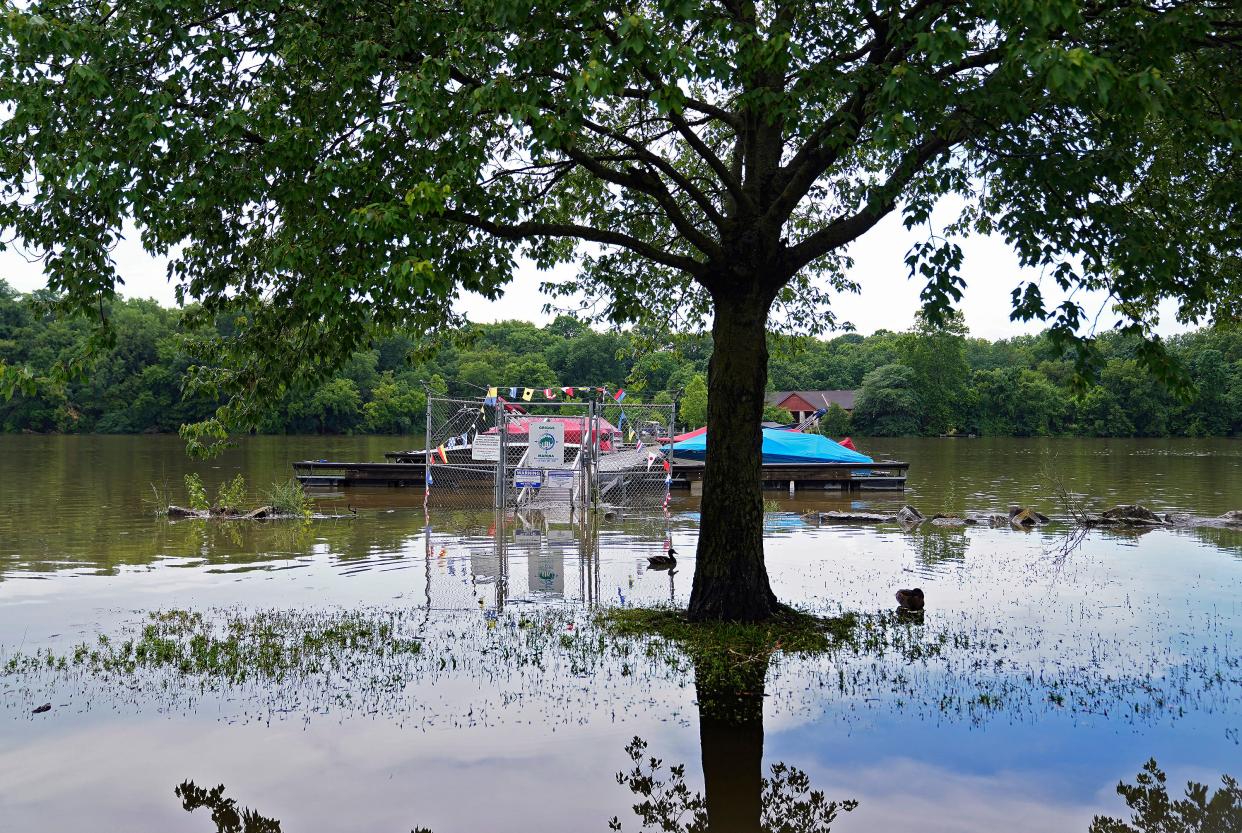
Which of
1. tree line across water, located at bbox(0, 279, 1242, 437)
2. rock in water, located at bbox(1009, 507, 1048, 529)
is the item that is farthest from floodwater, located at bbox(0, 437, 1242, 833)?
tree line across water, located at bbox(0, 279, 1242, 437)

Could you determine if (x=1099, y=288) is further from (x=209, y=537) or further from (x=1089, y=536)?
(x=209, y=537)

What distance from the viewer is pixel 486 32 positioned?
7945 mm

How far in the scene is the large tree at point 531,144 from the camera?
7332mm

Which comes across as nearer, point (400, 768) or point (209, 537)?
point (400, 768)

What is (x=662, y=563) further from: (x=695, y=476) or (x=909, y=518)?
(x=695, y=476)

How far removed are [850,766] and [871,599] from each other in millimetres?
5599

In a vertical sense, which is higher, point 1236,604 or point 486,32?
point 486,32

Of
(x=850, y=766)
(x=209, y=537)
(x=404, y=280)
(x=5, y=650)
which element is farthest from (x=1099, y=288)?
(x=209, y=537)

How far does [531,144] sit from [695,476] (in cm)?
2173

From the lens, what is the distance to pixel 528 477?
928 inches

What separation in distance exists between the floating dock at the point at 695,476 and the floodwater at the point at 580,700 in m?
13.4

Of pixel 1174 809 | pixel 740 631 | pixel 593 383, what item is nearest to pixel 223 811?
pixel 740 631

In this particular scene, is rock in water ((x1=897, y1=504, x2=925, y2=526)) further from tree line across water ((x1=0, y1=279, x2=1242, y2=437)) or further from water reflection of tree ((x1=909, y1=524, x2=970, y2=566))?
tree line across water ((x1=0, y1=279, x2=1242, y2=437))

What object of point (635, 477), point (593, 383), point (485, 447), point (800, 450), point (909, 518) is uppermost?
point (593, 383)
